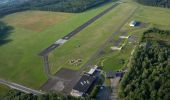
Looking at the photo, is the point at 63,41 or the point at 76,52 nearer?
the point at 76,52

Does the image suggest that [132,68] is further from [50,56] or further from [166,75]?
[50,56]

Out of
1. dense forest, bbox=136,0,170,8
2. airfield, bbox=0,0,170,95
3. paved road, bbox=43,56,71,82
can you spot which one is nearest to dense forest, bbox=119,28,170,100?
Answer: airfield, bbox=0,0,170,95

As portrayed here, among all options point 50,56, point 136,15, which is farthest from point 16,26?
point 136,15

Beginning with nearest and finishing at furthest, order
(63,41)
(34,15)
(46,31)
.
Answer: (63,41) < (46,31) < (34,15)

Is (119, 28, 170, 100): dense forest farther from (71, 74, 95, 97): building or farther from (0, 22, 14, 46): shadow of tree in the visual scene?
(0, 22, 14, 46): shadow of tree

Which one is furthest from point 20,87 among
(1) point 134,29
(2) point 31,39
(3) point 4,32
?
(1) point 134,29

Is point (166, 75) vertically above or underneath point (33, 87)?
above

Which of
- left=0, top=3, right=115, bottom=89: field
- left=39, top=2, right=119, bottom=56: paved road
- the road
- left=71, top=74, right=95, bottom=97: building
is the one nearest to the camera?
left=71, top=74, right=95, bottom=97: building

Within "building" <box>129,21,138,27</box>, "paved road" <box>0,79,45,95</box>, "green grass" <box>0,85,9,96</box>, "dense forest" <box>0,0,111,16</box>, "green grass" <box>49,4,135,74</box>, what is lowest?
"green grass" <box>0,85,9,96</box>
